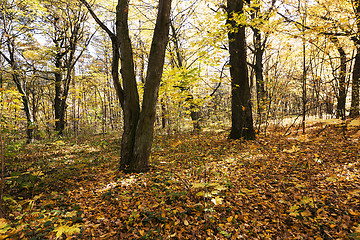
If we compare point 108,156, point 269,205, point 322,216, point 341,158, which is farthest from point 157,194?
point 341,158

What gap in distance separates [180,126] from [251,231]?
25.1ft

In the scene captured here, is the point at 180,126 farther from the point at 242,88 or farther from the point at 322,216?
the point at 322,216

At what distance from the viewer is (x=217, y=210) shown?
2.84 meters

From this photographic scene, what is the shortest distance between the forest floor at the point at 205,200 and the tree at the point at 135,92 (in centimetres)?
54

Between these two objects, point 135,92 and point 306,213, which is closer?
point 306,213

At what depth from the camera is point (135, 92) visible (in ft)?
15.7

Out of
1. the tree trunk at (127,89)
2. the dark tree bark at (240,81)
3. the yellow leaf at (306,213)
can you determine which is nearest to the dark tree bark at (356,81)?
the dark tree bark at (240,81)

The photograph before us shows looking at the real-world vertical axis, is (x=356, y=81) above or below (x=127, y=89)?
above

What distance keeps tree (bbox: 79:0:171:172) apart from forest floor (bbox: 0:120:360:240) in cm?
54

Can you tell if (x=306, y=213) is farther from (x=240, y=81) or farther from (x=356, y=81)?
(x=356, y=81)

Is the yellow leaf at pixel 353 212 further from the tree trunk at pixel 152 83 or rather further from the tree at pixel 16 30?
the tree at pixel 16 30

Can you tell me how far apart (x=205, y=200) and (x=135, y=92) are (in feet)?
11.0

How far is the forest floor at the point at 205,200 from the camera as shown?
239 cm

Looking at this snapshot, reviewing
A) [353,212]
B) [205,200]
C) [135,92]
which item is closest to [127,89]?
[135,92]
